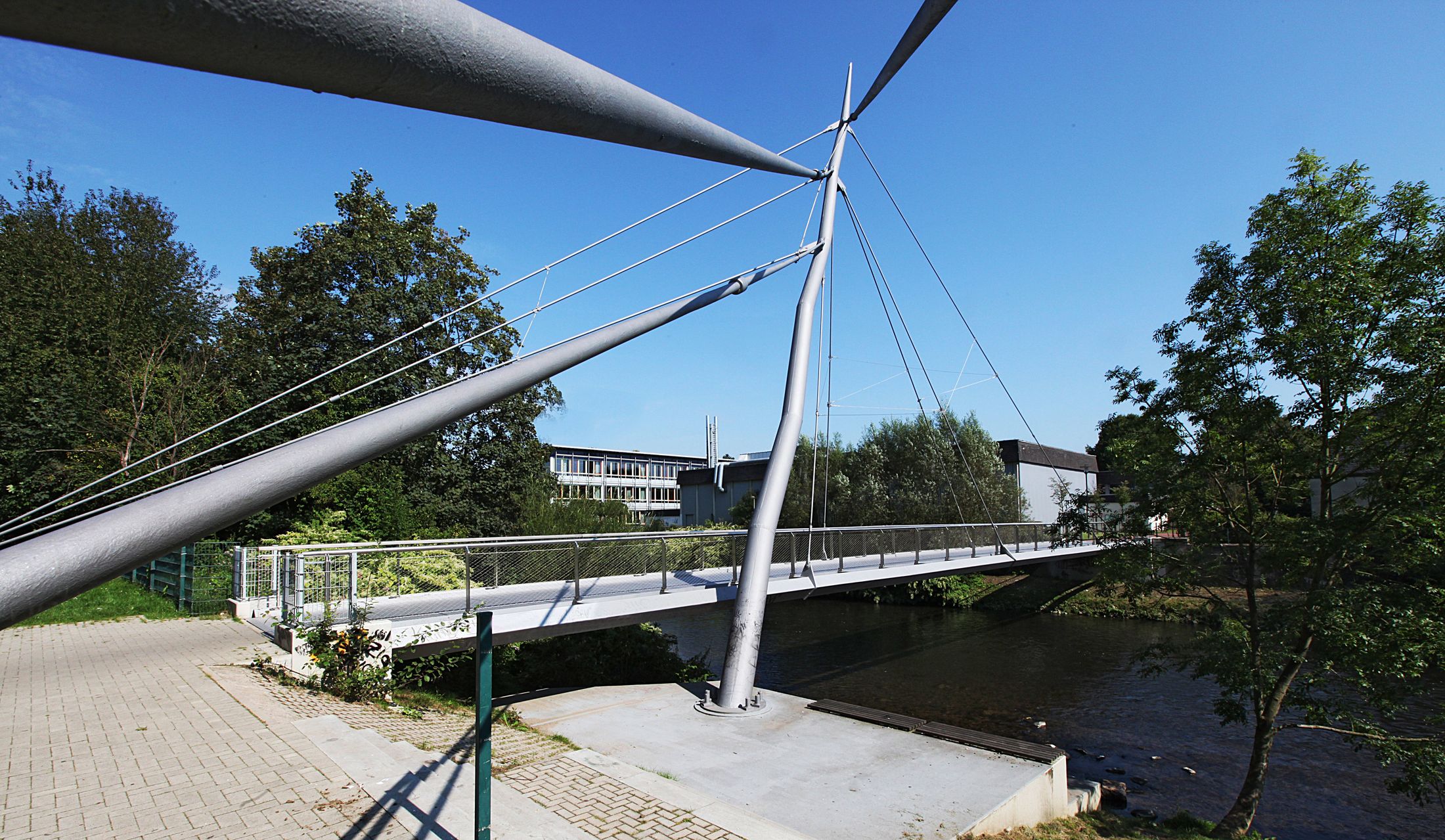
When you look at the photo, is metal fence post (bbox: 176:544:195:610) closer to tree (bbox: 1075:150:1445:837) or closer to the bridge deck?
the bridge deck

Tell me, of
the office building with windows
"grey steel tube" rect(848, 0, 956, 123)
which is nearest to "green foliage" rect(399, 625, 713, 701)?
"grey steel tube" rect(848, 0, 956, 123)

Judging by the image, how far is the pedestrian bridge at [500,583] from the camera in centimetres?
964

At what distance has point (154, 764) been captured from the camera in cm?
598

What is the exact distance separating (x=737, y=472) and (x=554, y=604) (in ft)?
115

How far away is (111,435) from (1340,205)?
28369mm

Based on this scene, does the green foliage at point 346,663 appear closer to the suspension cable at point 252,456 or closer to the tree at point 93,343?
the suspension cable at point 252,456

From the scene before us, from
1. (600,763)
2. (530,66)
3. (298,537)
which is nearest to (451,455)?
(298,537)

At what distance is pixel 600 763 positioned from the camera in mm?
6656

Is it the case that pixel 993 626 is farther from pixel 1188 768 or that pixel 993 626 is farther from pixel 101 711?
pixel 101 711

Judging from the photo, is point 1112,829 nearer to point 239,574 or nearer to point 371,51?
point 371,51

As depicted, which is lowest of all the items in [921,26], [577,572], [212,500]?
[577,572]

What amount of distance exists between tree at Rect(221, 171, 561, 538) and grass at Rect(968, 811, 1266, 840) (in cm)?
1738

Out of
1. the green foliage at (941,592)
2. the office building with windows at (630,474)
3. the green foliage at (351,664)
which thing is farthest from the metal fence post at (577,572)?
the office building with windows at (630,474)

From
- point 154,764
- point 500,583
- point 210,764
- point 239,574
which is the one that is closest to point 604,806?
point 210,764
